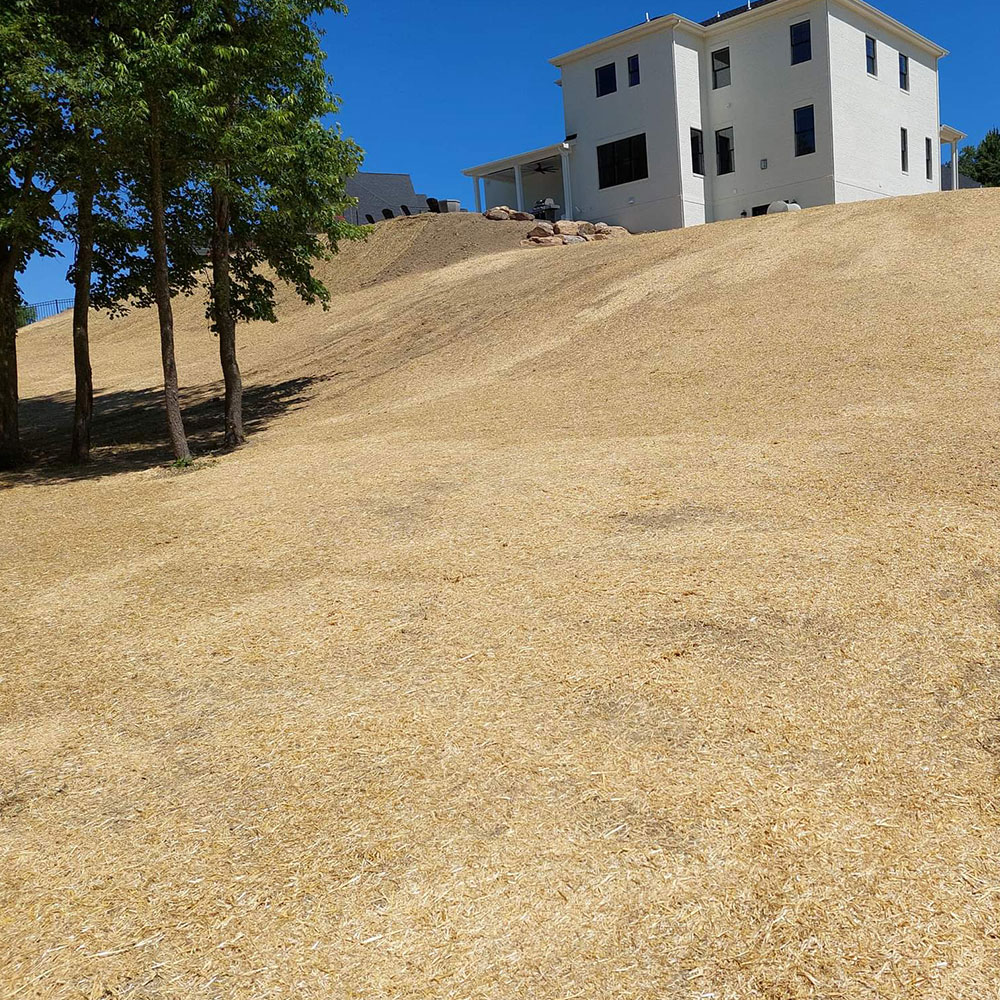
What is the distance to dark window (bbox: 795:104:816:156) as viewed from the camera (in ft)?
98.4

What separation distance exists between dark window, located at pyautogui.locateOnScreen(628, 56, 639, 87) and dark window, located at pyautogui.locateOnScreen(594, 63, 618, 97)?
0.61 metres

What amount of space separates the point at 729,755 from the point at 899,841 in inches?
33.4

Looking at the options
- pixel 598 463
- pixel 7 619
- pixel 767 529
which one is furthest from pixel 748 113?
pixel 7 619

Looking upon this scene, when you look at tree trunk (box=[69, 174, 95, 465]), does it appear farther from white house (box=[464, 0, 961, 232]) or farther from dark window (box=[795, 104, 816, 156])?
dark window (box=[795, 104, 816, 156])

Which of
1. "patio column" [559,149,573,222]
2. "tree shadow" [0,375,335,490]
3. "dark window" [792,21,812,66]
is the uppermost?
"dark window" [792,21,812,66]

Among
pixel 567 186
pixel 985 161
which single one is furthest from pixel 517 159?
pixel 985 161

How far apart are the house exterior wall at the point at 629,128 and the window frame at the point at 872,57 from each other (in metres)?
7.14

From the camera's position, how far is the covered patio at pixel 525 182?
117 feet

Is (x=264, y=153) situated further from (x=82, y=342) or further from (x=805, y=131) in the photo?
(x=805, y=131)

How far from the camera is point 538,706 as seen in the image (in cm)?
474

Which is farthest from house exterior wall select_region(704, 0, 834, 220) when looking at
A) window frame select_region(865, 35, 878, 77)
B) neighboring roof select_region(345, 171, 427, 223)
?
neighboring roof select_region(345, 171, 427, 223)

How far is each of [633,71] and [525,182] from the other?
7854 mm

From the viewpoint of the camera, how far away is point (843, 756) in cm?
409

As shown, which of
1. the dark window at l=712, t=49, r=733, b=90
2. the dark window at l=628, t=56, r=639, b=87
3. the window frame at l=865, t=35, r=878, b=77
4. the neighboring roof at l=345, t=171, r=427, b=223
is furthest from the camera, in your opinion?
the neighboring roof at l=345, t=171, r=427, b=223
